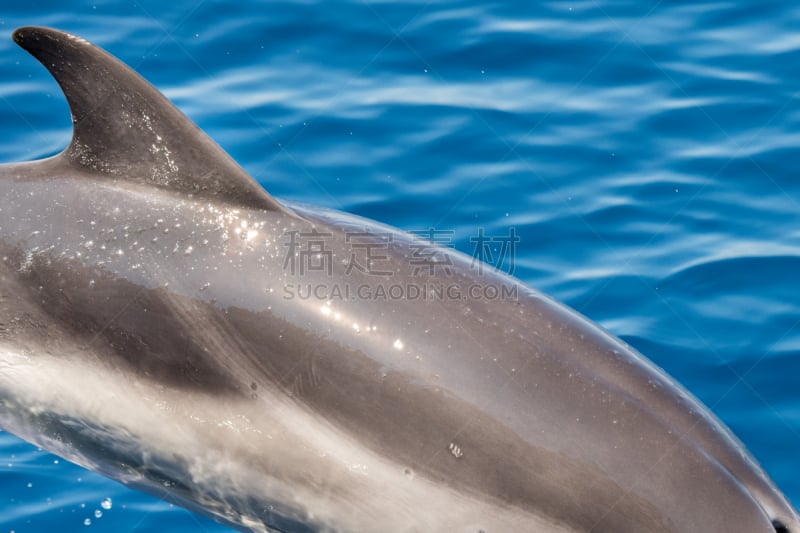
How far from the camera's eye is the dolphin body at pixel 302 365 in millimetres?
5094

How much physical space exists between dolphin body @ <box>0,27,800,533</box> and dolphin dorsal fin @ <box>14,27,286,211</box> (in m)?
0.01

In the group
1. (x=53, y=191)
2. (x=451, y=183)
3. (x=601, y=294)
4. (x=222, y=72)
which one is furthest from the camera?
(x=222, y=72)

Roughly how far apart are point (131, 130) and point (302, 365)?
1.38 meters

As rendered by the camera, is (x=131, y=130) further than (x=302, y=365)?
Yes

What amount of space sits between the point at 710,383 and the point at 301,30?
6327mm

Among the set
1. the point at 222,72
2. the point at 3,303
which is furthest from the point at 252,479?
the point at 222,72

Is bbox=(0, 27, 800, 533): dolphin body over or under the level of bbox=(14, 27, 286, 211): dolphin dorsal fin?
under

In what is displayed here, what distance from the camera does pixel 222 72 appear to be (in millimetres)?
12055

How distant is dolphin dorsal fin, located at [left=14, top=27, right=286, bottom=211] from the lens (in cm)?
532

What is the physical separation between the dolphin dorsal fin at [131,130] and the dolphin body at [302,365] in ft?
0.03

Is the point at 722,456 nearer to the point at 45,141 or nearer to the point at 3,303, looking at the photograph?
the point at 3,303

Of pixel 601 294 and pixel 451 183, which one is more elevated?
pixel 451 183

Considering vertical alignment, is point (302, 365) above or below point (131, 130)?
below

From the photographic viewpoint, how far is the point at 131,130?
543cm
